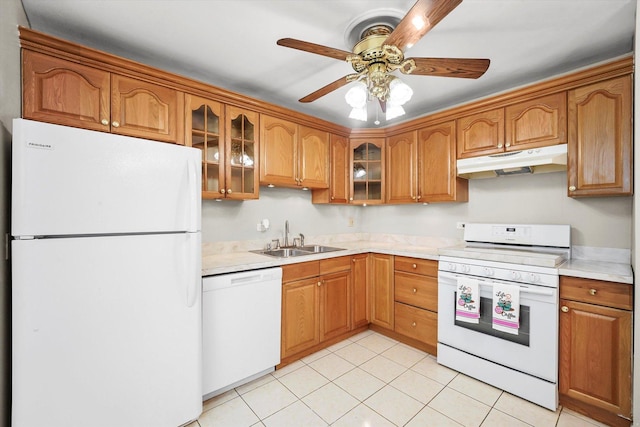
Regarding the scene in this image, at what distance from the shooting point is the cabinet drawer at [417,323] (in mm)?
2520

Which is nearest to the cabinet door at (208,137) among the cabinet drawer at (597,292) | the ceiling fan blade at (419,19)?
the ceiling fan blade at (419,19)

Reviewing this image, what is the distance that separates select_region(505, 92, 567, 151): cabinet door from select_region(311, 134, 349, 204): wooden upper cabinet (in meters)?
1.57

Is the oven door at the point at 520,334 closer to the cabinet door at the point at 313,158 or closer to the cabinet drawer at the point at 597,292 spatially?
the cabinet drawer at the point at 597,292

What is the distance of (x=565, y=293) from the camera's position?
1851 millimetres

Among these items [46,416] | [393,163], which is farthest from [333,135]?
[46,416]

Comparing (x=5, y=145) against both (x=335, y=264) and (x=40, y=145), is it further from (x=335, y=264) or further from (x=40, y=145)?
(x=335, y=264)

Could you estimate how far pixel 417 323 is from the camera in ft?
8.64

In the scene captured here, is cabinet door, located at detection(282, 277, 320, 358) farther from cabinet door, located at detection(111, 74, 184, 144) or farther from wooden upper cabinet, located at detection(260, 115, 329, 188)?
cabinet door, located at detection(111, 74, 184, 144)

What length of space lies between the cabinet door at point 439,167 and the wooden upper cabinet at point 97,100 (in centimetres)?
226

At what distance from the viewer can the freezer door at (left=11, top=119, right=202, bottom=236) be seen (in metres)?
1.24

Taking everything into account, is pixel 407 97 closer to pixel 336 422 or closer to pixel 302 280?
pixel 302 280

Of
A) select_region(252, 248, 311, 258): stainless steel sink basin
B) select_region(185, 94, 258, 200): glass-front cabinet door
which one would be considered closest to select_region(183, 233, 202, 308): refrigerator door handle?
select_region(185, 94, 258, 200): glass-front cabinet door

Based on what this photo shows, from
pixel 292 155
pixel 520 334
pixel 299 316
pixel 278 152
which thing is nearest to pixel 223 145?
pixel 278 152

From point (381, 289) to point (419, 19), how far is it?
93.0 inches
